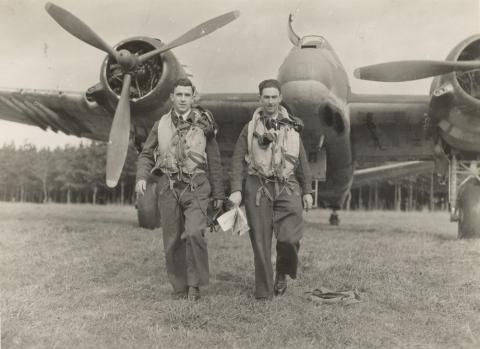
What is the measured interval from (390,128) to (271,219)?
7587 millimetres

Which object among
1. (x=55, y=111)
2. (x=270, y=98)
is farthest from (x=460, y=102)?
(x=55, y=111)

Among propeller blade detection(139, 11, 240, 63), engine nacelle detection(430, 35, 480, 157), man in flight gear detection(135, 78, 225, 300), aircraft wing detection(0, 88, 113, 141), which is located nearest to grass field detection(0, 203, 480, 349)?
man in flight gear detection(135, 78, 225, 300)

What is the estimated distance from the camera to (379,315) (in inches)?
167

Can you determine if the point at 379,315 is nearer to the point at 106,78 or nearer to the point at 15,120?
the point at 106,78

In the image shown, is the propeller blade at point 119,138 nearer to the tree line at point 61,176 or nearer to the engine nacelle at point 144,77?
the engine nacelle at point 144,77

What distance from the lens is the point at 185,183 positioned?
Answer: 4.88 metres

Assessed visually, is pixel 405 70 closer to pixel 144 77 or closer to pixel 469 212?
pixel 469 212

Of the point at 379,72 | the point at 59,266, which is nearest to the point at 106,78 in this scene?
the point at 59,266

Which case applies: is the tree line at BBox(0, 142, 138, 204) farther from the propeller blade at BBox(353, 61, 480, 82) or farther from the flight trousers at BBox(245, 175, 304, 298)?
the flight trousers at BBox(245, 175, 304, 298)

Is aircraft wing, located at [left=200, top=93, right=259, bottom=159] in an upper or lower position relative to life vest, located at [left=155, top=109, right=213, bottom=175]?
upper

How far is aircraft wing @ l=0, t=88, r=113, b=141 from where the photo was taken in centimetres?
1123

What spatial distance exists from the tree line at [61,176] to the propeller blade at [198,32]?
43.8 metres

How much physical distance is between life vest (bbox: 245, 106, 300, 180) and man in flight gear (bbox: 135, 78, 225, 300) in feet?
1.22

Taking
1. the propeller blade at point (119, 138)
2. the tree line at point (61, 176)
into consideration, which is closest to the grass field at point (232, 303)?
the propeller blade at point (119, 138)
